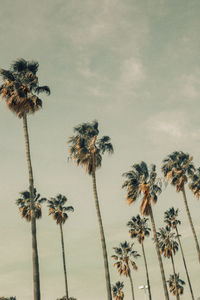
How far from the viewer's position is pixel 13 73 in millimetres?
25438

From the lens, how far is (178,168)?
4081 cm

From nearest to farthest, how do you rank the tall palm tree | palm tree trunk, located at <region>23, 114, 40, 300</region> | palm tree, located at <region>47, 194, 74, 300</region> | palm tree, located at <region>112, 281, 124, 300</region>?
palm tree trunk, located at <region>23, 114, 40, 300</region> < the tall palm tree < palm tree, located at <region>47, 194, 74, 300</region> < palm tree, located at <region>112, 281, 124, 300</region>

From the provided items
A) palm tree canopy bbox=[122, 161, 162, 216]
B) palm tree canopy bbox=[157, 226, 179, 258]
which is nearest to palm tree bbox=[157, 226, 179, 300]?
palm tree canopy bbox=[157, 226, 179, 258]

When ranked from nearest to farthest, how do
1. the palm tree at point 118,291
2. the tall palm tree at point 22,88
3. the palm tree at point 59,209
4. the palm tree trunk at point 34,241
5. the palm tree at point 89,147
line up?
the palm tree trunk at point 34,241, the tall palm tree at point 22,88, the palm tree at point 89,147, the palm tree at point 59,209, the palm tree at point 118,291

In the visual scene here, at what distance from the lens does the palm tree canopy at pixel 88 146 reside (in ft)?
107

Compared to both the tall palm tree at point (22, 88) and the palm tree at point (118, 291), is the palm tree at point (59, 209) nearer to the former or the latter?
the tall palm tree at point (22, 88)

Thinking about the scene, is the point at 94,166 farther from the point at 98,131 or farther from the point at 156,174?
the point at 156,174

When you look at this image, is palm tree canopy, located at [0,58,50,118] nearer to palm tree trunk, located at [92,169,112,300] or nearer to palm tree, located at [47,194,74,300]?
palm tree trunk, located at [92,169,112,300]

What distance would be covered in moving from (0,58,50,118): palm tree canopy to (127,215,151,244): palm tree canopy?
39.3m

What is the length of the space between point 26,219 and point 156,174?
2249 cm

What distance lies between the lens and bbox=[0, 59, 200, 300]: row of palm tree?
80.4 feet

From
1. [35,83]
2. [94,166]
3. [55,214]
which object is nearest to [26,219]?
[55,214]

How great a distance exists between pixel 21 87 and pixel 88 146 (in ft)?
34.5

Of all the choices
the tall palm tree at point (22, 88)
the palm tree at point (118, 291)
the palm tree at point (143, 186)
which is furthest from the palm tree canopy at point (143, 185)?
the palm tree at point (118, 291)
